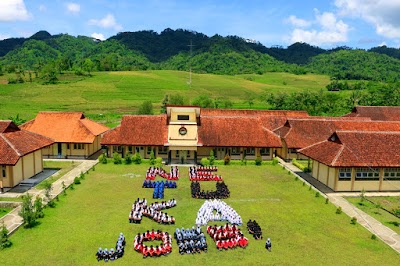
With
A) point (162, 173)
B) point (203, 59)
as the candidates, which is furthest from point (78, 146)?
point (203, 59)

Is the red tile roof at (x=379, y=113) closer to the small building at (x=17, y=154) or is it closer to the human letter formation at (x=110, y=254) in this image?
the small building at (x=17, y=154)

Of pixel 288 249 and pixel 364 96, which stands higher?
pixel 364 96

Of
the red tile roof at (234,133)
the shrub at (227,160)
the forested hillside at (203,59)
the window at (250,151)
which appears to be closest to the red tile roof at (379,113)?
the red tile roof at (234,133)

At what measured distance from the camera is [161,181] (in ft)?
104

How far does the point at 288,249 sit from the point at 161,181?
1419cm

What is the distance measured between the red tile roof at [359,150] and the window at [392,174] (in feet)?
2.68

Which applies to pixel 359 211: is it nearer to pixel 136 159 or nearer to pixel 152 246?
pixel 152 246

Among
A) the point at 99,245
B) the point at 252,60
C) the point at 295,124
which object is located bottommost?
the point at 99,245

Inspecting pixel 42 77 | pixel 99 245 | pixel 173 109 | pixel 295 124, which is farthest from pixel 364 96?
pixel 42 77

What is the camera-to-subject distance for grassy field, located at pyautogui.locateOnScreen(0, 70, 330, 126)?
73.0 metres

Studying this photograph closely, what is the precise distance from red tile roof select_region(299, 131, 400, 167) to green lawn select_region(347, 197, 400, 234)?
8.94ft

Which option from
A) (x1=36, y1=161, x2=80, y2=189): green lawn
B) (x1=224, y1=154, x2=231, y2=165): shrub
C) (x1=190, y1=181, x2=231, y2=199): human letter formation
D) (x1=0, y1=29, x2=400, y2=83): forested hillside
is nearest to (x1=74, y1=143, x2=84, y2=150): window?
(x1=36, y1=161, x2=80, y2=189): green lawn

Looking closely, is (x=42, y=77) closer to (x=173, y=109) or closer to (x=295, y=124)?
(x=173, y=109)

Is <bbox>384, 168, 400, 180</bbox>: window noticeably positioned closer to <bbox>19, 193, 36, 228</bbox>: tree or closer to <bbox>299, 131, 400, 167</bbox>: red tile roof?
<bbox>299, 131, 400, 167</bbox>: red tile roof
